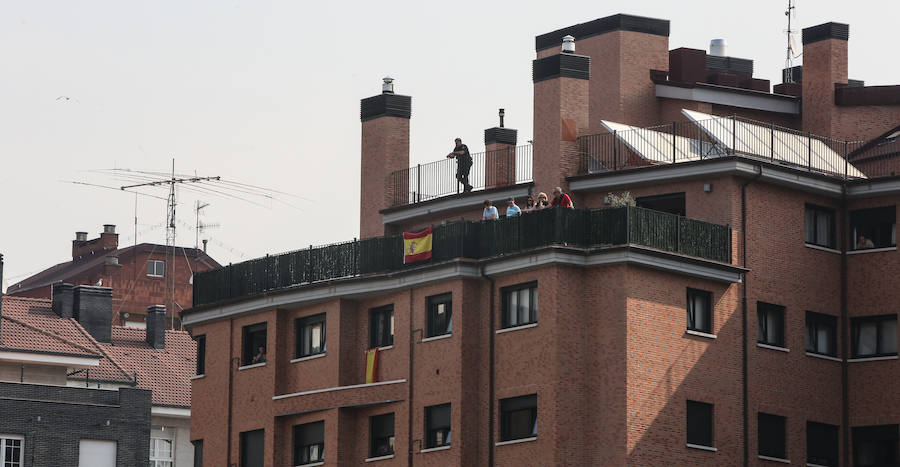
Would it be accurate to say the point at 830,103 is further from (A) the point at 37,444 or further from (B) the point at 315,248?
(A) the point at 37,444

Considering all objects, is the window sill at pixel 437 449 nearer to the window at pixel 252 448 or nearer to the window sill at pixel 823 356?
the window at pixel 252 448

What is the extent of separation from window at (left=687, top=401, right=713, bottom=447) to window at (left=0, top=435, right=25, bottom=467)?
3430cm

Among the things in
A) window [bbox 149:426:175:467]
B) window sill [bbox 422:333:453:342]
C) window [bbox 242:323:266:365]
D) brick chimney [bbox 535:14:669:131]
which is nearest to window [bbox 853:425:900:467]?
brick chimney [bbox 535:14:669:131]

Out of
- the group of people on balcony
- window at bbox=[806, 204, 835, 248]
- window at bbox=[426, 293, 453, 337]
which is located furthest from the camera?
window at bbox=[806, 204, 835, 248]

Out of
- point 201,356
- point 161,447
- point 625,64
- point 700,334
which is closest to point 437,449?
point 700,334

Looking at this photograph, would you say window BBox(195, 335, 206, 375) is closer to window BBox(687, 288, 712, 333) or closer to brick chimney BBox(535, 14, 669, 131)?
brick chimney BBox(535, 14, 669, 131)

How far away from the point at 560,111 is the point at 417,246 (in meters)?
6.47

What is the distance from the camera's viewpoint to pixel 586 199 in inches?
2625

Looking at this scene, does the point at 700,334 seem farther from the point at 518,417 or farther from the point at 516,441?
the point at 516,441

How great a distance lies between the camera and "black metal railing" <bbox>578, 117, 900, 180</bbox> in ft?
217

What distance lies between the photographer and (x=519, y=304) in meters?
61.9

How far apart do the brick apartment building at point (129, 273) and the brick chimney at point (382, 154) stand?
49.6m

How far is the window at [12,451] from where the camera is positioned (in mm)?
83750

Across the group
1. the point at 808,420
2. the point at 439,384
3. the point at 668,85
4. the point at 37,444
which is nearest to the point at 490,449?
the point at 439,384
